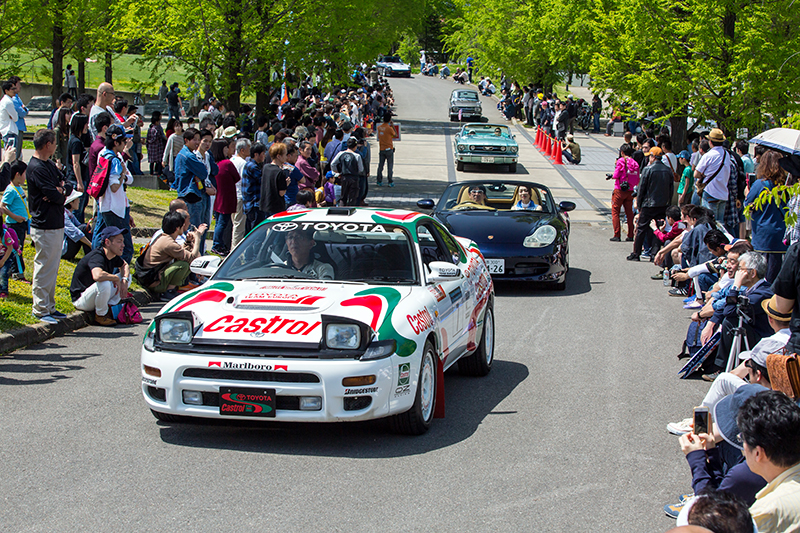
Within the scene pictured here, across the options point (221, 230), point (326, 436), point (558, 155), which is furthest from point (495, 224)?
point (558, 155)

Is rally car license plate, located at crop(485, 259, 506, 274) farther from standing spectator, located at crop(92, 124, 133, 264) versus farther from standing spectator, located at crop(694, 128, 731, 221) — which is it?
standing spectator, located at crop(92, 124, 133, 264)

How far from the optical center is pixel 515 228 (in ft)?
41.3

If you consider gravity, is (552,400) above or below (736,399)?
below

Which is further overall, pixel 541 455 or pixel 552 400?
pixel 552 400

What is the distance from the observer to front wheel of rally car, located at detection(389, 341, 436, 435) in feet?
20.1

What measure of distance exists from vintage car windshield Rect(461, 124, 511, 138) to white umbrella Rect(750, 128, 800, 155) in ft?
71.5

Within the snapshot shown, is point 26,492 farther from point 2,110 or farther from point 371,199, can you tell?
point 371,199

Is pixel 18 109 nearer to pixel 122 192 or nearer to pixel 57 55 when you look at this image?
pixel 122 192

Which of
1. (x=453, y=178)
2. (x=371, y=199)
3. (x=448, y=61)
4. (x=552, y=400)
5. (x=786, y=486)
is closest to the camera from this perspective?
(x=786, y=486)

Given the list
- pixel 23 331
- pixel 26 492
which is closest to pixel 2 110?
pixel 23 331

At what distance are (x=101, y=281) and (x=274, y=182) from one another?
11.4 ft

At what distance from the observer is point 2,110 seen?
15625 millimetres

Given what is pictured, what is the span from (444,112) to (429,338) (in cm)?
5103

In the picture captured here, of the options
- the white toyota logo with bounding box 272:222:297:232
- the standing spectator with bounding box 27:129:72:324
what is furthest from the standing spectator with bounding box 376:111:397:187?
the white toyota logo with bounding box 272:222:297:232
